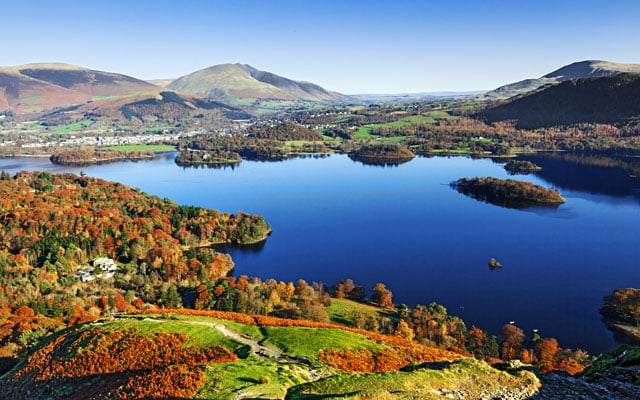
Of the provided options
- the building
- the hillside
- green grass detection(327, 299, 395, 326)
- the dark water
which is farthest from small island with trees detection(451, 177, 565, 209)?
the building

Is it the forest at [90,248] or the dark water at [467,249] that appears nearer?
the forest at [90,248]

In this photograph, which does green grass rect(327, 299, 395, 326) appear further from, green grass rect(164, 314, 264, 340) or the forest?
the forest

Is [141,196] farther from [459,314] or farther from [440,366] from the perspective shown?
[440,366]

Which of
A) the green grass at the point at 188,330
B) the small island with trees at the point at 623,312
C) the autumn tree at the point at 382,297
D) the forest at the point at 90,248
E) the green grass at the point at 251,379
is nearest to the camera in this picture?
the green grass at the point at 251,379

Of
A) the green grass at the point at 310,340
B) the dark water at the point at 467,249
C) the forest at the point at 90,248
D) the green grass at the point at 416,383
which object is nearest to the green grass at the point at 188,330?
the green grass at the point at 310,340

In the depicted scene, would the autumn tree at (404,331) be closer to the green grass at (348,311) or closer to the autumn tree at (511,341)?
the green grass at (348,311)

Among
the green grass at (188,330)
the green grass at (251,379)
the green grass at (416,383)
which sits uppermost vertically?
the green grass at (416,383)
